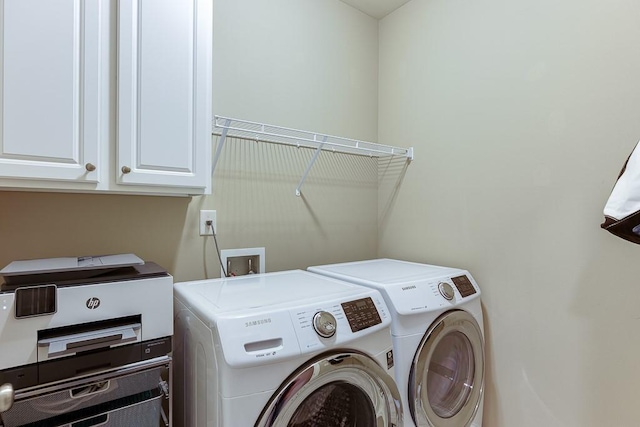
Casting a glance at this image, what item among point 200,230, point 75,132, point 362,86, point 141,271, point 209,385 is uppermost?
point 362,86

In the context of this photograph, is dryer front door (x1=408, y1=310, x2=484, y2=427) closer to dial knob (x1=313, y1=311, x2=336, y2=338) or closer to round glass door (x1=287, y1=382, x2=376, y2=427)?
round glass door (x1=287, y1=382, x2=376, y2=427)

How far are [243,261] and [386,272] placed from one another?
29.7 inches

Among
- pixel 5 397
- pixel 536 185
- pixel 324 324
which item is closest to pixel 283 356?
pixel 324 324

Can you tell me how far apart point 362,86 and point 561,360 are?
6.23 ft

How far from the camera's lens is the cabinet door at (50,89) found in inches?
37.9

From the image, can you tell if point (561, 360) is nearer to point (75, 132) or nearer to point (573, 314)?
point (573, 314)

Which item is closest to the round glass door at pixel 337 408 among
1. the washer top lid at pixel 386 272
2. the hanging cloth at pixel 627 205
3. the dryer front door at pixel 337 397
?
the dryer front door at pixel 337 397

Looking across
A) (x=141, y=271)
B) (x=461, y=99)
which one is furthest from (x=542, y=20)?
(x=141, y=271)

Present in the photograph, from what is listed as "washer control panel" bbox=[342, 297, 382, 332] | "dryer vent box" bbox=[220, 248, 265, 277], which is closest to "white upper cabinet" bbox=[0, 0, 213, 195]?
"dryer vent box" bbox=[220, 248, 265, 277]

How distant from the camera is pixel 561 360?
1.47 meters

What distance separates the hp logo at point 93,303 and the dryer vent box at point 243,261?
75cm

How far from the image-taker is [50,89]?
1.02 meters

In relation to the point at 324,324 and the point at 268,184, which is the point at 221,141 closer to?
the point at 268,184

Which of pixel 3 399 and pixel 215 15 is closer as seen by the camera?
pixel 3 399
